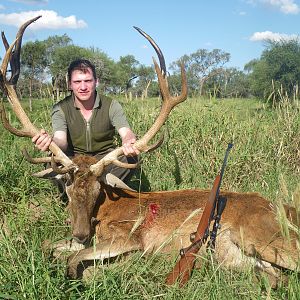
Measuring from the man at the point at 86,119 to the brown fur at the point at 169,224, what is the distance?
910mm

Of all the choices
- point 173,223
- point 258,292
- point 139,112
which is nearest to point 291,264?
point 258,292

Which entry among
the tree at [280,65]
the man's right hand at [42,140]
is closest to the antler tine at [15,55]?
the man's right hand at [42,140]

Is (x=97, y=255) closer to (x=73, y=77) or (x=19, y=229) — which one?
(x=19, y=229)

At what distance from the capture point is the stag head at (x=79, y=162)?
14.0 ft

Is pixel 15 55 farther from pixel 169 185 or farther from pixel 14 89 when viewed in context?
pixel 169 185

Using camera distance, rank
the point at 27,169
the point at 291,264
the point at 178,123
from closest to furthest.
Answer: the point at 291,264
the point at 27,169
the point at 178,123

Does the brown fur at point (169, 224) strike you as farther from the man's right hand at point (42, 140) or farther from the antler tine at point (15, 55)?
the antler tine at point (15, 55)

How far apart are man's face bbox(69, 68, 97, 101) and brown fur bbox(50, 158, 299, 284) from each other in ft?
4.20

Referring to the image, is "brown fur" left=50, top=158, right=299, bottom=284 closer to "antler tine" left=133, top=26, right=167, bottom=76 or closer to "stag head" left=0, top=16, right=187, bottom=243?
"stag head" left=0, top=16, right=187, bottom=243

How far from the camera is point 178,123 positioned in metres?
7.47

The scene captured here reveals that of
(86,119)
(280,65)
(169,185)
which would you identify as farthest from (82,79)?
(280,65)

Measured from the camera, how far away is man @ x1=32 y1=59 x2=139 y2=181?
17.7 ft

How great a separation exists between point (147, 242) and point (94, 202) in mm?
681

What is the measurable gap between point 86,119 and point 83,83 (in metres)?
0.52
